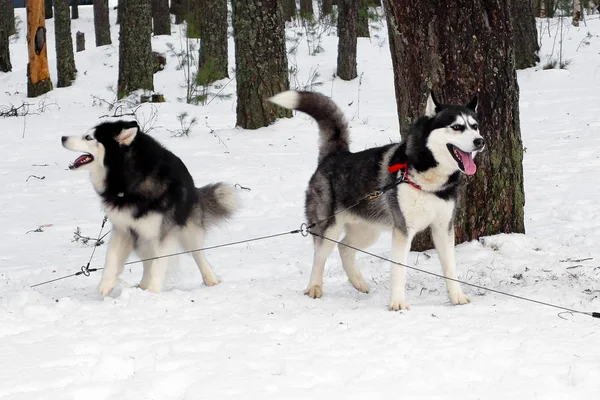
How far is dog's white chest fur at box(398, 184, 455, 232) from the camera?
15.4ft

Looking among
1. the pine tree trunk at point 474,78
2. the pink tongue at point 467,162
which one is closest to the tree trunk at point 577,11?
the pine tree trunk at point 474,78

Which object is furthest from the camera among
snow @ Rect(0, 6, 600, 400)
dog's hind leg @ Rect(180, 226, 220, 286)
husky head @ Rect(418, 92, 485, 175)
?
dog's hind leg @ Rect(180, 226, 220, 286)

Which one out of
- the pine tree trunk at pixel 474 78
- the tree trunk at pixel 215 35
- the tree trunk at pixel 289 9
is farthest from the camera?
the tree trunk at pixel 289 9

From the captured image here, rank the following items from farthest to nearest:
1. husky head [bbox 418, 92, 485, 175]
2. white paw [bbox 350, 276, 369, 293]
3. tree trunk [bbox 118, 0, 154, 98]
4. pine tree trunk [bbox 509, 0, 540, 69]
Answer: pine tree trunk [bbox 509, 0, 540, 69], tree trunk [bbox 118, 0, 154, 98], white paw [bbox 350, 276, 369, 293], husky head [bbox 418, 92, 485, 175]

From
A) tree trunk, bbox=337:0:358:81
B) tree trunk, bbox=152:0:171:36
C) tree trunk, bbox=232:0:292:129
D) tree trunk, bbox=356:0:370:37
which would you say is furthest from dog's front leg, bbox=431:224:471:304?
tree trunk, bbox=152:0:171:36

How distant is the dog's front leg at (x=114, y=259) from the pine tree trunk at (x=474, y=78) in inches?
88.1

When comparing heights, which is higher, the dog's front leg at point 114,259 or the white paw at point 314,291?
the dog's front leg at point 114,259

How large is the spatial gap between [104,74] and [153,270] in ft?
44.8

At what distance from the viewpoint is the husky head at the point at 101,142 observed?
532 cm

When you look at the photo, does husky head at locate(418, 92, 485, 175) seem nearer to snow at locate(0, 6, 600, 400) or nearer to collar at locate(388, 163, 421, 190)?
collar at locate(388, 163, 421, 190)

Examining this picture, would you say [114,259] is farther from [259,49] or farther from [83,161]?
[259,49]

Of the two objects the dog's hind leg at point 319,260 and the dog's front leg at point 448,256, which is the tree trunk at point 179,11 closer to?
the dog's hind leg at point 319,260

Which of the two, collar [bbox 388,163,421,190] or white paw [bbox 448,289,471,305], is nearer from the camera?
collar [bbox 388,163,421,190]

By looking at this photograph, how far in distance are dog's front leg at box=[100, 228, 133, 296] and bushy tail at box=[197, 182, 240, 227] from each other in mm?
712
